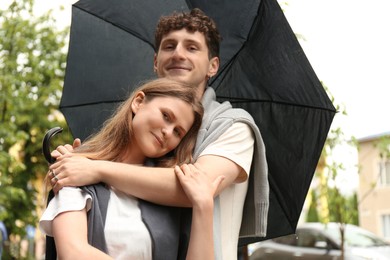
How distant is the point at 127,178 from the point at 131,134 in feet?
0.72

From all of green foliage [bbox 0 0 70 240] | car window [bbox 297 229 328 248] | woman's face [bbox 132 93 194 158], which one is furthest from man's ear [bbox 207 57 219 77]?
car window [bbox 297 229 328 248]

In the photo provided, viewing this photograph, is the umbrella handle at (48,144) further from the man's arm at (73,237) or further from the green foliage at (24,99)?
the green foliage at (24,99)

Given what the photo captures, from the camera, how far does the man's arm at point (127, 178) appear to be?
7.02ft

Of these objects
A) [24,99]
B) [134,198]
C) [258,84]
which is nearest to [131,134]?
[134,198]

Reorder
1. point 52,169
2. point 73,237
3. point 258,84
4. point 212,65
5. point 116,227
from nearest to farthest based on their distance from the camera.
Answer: point 73,237 → point 116,227 → point 52,169 → point 212,65 → point 258,84

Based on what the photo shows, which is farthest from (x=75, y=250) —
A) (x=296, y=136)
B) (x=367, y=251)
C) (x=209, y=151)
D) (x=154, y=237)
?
(x=367, y=251)

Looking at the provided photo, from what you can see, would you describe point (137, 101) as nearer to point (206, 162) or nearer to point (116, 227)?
point (206, 162)

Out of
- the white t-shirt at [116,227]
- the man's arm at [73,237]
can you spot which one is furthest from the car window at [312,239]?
the man's arm at [73,237]

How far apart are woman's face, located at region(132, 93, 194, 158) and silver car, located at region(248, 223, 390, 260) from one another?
35.3 ft

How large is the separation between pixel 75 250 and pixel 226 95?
1.71 m

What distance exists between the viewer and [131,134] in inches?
91.9

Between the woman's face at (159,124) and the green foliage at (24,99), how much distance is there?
289 inches

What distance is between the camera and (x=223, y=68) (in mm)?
3424

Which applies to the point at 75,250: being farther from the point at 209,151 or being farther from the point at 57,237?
the point at 209,151
